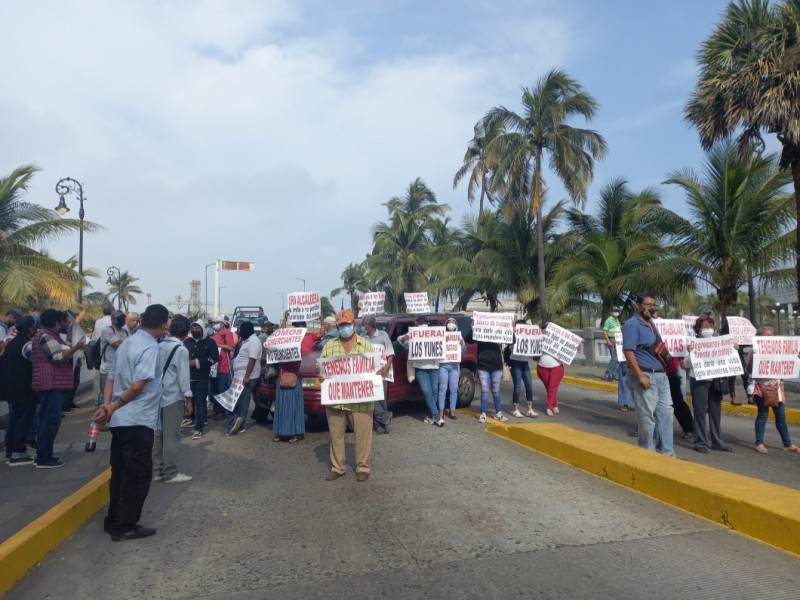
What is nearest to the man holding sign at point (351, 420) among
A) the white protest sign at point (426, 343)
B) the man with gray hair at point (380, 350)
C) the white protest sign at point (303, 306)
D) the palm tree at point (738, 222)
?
the man with gray hair at point (380, 350)

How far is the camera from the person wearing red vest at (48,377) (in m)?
7.67

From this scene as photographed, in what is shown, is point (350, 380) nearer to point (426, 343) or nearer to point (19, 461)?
point (426, 343)

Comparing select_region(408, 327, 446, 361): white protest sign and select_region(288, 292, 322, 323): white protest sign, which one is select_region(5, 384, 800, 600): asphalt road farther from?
select_region(288, 292, 322, 323): white protest sign

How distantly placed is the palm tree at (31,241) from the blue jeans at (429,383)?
487 inches

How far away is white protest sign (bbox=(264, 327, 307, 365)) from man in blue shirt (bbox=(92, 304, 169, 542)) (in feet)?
12.8

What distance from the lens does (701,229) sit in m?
17.5

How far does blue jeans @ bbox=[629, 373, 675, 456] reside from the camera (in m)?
7.46

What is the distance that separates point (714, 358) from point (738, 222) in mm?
9431

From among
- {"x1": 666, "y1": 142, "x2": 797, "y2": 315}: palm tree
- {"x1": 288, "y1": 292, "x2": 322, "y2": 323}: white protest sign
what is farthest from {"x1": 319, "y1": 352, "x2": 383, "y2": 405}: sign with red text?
{"x1": 666, "y1": 142, "x2": 797, "y2": 315}: palm tree

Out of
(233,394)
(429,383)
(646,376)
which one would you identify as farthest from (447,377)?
(646,376)

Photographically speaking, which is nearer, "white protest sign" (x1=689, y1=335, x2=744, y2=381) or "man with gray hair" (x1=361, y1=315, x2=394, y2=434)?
"white protest sign" (x1=689, y1=335, x2=744, y2=381)

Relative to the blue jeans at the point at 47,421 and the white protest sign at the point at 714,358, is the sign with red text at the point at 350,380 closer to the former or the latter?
the blue jeans at the point at 47,421

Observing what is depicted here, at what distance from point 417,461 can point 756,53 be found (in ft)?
36.6

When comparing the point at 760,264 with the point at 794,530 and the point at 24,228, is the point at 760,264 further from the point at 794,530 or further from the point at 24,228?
the point at 24,228
